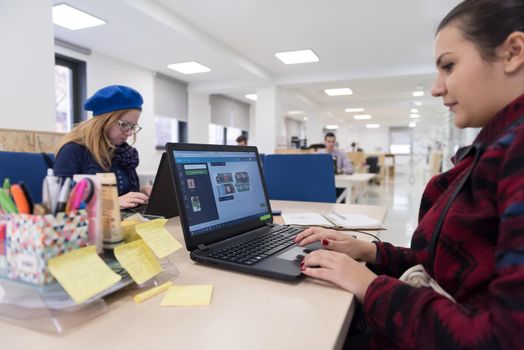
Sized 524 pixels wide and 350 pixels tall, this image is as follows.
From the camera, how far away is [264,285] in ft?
2.09

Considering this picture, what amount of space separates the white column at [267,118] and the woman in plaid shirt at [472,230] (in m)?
6.43

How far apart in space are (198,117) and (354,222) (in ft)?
22.6

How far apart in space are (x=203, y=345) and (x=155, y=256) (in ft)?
0.81

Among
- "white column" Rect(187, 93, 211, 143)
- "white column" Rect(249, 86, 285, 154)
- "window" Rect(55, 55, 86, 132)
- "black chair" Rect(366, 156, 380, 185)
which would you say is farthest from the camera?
"black chair" Rect(366, 156, 380, 185)

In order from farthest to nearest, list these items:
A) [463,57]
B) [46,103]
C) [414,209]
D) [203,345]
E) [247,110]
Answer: [247,110]
[414,209]
[46,103]
[463,57]
[203,345]

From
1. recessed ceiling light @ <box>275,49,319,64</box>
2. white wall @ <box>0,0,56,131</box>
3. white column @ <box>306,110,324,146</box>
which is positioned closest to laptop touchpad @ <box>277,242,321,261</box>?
white wall @ <box>0,0,56,131</box>

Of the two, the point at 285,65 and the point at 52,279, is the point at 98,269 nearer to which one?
the point at 52,279

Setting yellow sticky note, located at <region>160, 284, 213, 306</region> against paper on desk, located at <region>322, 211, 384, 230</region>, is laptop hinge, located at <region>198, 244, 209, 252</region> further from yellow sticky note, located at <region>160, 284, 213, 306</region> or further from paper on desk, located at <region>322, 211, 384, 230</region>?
paper on desk, located at <region>322, 211, 384, 230</region>

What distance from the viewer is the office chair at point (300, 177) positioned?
203cm

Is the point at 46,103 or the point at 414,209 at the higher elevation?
the point at 46,103

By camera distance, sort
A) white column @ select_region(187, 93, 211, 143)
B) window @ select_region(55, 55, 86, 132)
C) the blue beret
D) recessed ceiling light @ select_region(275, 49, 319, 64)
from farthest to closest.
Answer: white column @ select_region(187, 93, 211, 143)
recessed ceiling light @ select_region(275, 49, 319, 64)
window @ select_region(55, 55, 86, 132)
the blue beret

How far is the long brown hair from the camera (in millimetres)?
1634

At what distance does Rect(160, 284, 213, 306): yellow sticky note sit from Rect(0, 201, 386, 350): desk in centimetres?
1

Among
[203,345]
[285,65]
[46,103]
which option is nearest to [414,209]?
[285,65]
